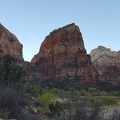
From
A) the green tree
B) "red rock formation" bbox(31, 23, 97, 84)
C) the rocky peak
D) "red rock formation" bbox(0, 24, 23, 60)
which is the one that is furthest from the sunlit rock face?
the green tree

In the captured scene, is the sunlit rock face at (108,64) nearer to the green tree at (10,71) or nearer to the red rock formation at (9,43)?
the red rock formation at (9,43)

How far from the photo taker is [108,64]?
16550 centimetres

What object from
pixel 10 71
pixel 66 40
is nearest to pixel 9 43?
pixel 66 40

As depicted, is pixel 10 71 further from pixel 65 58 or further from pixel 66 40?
pixel 66 40

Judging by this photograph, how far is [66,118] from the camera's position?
28.2 feet

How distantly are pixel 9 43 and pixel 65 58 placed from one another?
82.6 feet

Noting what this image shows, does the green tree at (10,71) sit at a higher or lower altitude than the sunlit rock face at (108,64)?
lower

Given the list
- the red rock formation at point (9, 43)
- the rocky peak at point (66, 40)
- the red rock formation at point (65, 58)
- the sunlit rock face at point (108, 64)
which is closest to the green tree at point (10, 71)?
the red rock formation at point (9, 43)

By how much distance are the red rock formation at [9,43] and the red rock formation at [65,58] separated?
45.9 ft

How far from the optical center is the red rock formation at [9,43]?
381ft

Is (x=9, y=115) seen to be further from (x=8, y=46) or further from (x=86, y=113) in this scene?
(x=8, y=46)

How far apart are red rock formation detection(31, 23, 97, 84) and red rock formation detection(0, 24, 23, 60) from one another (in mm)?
13999

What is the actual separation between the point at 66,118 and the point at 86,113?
611 millimetres

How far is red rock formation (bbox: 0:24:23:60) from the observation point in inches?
4575
